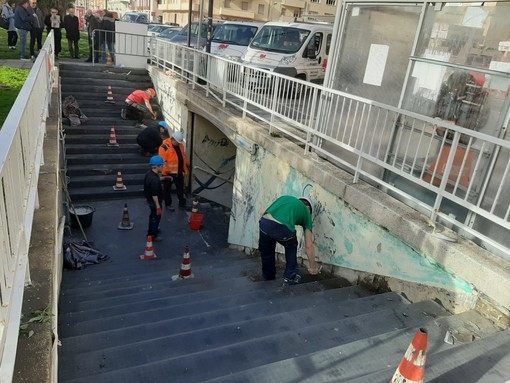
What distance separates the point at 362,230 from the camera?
4777mm

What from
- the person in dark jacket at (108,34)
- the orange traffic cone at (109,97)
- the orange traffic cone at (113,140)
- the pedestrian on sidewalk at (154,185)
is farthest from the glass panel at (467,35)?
the person in dark jacket at (108,34)

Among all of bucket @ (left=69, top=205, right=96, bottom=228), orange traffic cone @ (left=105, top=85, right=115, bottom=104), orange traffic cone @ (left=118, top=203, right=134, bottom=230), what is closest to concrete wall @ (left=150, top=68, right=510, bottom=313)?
orange traffic cone @ (left=118, top=203, right=134, bottom=230)

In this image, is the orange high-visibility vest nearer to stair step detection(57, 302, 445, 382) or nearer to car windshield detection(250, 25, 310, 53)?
car windshield detection(250, 25, 310, 53)

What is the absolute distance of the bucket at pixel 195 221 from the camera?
368 inches

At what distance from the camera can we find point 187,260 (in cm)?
625

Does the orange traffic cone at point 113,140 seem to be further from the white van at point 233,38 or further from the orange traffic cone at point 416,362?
the orange traffic cone at point 416,362

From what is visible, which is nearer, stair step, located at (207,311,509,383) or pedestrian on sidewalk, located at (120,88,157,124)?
stair step, located at (207,311,509,383)

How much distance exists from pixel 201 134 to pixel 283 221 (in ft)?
21.6

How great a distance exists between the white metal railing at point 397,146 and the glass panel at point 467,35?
0.75m

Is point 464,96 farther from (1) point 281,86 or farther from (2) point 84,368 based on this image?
(2) point 84,368

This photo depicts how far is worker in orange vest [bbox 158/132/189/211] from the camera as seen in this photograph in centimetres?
939

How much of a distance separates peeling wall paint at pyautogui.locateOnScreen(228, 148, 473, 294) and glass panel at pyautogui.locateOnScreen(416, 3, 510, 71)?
1.98 m

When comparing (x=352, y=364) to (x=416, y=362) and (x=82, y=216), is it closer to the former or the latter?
(x=416, y=362)

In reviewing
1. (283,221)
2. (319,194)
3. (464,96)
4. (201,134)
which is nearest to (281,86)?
(319,194)
